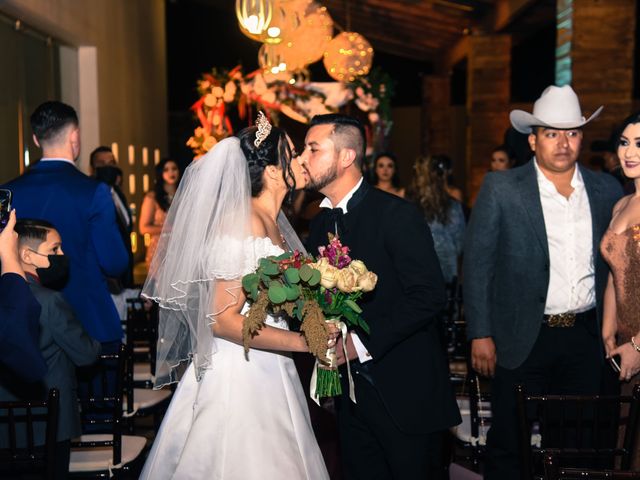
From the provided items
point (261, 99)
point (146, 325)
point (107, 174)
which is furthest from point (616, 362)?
point (261, 99)

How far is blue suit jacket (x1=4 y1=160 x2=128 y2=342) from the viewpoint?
14.3 feet

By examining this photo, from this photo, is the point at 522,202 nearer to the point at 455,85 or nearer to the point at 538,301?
the point at 538,301

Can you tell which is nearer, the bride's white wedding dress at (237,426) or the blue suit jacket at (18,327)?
the blue suit jacket at (18,327)

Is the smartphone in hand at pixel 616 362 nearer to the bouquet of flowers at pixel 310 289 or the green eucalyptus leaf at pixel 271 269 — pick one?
the bouquet of flowers at pixel 310 289

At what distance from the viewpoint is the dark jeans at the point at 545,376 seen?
12.4 ft

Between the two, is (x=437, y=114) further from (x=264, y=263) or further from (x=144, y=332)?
(x=264, y=263)

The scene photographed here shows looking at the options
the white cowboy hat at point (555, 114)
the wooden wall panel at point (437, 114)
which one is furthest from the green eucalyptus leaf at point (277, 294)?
the wooden wall panel at point (437, 114)

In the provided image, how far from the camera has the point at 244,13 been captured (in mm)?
7496

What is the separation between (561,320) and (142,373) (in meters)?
2.69

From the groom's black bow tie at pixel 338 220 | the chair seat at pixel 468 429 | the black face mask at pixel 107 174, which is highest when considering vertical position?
the black face mask at pixel 107 174

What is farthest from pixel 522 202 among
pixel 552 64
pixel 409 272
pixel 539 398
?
pixel 552 64

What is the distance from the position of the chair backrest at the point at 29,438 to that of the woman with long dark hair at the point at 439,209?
4229 mm

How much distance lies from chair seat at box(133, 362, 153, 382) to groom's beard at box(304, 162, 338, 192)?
→ 2.24 meters

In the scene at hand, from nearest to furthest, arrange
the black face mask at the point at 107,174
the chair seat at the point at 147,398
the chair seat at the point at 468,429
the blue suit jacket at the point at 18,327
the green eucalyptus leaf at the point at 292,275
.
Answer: the blue suit jacket at the point at 18,327 → the green eucalyptus leaf at the point at 292,275 → the chair seat at the point at 468,429 → the chair seat at the point at 147,398 → the black face mask at the point at 107,174
